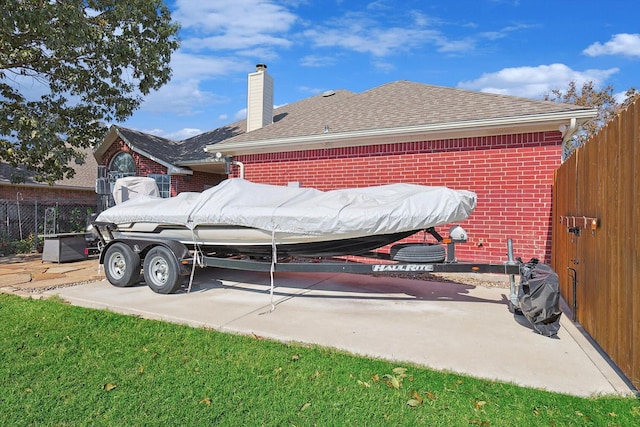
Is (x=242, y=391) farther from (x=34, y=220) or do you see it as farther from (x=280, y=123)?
(x=34, y=220)

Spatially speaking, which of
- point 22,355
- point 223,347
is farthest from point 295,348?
point 22,355

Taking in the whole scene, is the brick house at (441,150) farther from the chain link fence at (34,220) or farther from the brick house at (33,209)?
the brick house at (33,209)

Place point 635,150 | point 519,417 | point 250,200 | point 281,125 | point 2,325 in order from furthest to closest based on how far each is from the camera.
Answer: point 281,125 < point 250,200 < point 2,325 < point 635,150 < point 519,417

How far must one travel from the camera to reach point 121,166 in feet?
52.1

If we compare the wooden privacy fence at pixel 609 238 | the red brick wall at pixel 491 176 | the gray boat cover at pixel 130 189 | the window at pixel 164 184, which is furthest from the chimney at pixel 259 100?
the wooden privacy fence at pixel 609 238

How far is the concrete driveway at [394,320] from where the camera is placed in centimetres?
381

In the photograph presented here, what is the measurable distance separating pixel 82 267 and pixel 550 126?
10.6 meters

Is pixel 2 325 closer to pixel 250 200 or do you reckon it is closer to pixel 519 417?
pixel 250 200

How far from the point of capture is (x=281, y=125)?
11.6 m

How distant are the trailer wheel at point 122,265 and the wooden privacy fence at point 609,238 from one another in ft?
22.7

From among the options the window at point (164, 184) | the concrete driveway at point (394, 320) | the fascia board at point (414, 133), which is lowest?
the concrete driveway at point (394, 320)

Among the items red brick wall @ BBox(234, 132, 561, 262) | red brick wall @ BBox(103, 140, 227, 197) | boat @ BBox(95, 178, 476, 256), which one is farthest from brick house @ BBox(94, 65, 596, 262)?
boat @ BBox(95, 178, 476, 256)

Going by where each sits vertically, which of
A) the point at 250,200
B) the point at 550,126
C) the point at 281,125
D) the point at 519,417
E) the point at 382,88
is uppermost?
the point at 382,88

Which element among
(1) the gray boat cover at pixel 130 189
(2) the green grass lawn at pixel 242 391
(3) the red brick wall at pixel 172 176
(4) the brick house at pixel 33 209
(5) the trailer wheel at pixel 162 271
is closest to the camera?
(2) the green grass lawn at pixel 242 391
